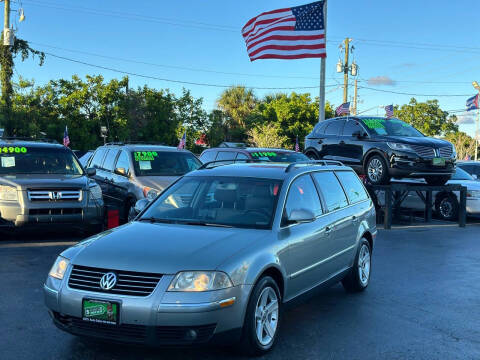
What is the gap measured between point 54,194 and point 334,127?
7.36 metres

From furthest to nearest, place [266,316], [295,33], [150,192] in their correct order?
[295,33] < [150,192] < [266,316]

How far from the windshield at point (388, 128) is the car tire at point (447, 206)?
3.48 m

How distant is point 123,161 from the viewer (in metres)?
11.7

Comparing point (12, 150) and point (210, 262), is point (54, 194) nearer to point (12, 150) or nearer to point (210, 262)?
point (12, 150)

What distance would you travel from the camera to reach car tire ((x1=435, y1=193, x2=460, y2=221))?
15.6 meters

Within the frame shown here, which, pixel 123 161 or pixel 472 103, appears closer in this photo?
pixel 123 161

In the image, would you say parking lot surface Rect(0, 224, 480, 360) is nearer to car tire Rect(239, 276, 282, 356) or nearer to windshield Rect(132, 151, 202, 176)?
car tire Rect(239, 276, 282, 356)

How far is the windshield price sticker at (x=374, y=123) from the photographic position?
504 inches

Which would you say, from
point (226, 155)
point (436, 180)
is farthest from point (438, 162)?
point (226, 155)

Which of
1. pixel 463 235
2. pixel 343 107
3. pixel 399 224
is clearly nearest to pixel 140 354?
pixel 463 235

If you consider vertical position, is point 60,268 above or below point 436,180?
below

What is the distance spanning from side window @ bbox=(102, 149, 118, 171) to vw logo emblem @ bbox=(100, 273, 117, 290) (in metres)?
8.44

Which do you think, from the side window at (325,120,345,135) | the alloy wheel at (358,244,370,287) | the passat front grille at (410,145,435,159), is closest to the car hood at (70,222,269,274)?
the alloy wheel at (358,244,370,287)

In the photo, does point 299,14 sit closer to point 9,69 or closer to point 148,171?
point 148,171
